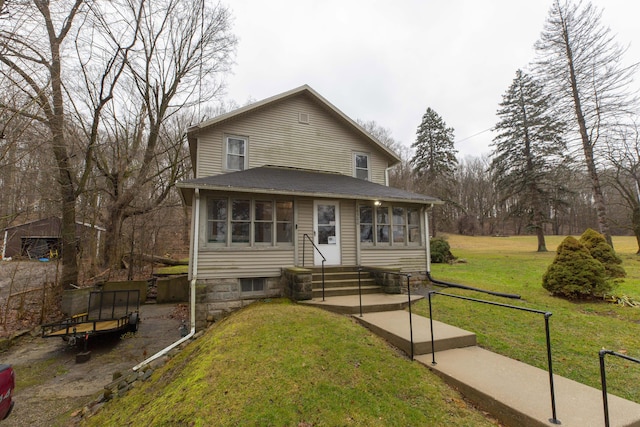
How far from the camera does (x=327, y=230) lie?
29.1 ft

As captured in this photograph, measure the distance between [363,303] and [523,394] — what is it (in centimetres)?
364

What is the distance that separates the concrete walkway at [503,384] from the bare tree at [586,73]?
14.9m

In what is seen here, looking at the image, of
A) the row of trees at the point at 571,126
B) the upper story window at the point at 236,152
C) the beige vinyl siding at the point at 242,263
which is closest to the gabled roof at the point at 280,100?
the upper story window at the point at 236,152

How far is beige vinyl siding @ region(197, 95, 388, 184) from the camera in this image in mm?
9375

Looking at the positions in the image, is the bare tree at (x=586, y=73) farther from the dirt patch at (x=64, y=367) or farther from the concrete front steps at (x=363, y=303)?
the dirt patch at (x=64, y=367)

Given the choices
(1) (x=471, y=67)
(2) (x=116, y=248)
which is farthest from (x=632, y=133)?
(2) (x=116, y=248)

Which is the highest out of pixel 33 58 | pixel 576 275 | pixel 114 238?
pixel 33 58

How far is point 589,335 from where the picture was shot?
16.2ft

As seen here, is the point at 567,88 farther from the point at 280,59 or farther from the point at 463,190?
the point at 463,190

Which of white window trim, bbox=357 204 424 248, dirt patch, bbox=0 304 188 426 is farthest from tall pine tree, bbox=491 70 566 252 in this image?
dirt patch, bbox=0 304 188 426

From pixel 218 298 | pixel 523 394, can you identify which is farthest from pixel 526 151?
pixel 218 298

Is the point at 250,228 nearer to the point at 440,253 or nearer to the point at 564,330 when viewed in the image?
the point at 564,330

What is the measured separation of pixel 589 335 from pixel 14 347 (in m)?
12.6

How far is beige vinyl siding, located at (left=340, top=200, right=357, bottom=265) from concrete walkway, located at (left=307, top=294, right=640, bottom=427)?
3.78 meters
